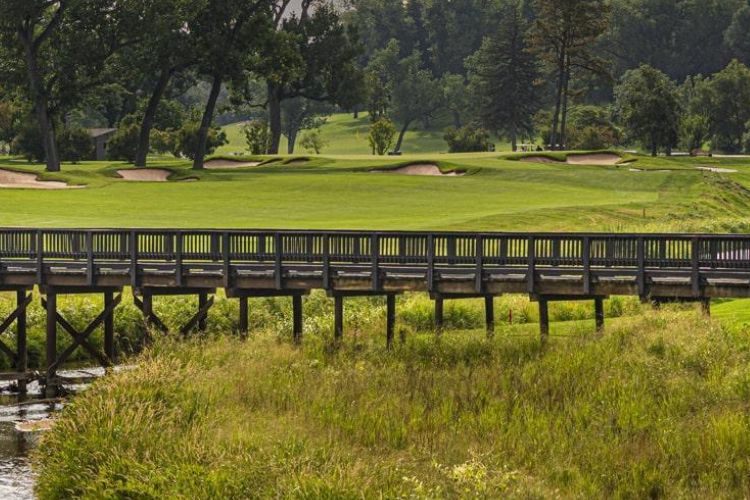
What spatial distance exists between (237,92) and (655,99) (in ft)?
130

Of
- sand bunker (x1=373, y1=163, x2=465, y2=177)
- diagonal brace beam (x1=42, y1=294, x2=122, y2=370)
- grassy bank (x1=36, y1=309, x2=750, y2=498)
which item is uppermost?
sand bunker (x1=373, y1=163, x2=465, y2=177)

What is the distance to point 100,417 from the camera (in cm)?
2566

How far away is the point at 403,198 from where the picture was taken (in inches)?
3196

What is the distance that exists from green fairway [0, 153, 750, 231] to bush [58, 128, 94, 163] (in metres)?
26.6

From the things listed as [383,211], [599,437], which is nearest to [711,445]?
[599,437]

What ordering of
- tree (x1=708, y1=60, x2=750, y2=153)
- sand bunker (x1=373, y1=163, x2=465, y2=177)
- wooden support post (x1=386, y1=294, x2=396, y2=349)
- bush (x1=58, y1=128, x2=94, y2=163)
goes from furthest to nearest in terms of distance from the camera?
tree (x1=708, y1=60, x2=750, y2=153) → bush (x1=58, y1=128, x2=94, y2=163) → sand bunker (x1=373, y1=163, x2=465, y2=177) → wooden support post (x1=386, y1=294, x2=396, y2=349)

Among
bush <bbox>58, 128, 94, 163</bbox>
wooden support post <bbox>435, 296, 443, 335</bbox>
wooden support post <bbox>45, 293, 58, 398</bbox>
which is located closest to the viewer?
wooden support post <bbox>435, 296, 443, 335</bbox>

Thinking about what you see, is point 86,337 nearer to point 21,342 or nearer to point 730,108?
point 21,342

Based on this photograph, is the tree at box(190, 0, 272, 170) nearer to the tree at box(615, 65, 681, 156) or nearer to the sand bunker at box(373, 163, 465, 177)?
the sand bunker at box(373, 163, 465, 177)

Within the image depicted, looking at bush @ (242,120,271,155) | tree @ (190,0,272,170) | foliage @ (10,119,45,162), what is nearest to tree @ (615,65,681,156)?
bush @ (242,120,271,155)

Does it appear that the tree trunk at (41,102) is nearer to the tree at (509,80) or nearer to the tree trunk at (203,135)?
the tree trunk at (203,135)

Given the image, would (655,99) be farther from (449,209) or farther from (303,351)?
(303,351)

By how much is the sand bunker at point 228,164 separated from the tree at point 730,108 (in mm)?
72425

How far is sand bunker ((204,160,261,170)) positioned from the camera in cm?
11344
